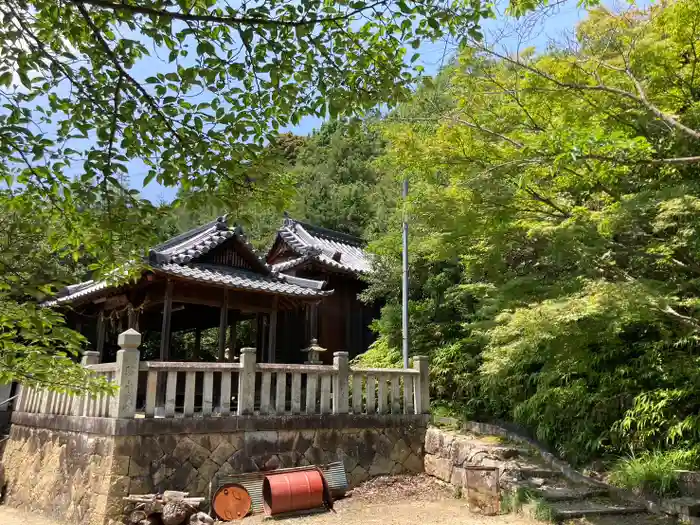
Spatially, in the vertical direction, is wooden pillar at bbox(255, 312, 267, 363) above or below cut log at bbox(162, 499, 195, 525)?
above

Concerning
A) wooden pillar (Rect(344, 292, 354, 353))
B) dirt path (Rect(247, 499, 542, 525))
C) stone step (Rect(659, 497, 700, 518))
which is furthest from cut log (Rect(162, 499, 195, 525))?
wooden pillar (Rect(344, 292, 354, 353))

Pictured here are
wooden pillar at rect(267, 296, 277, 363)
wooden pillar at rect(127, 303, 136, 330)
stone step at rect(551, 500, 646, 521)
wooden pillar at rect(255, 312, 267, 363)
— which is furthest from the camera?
wooden pillar at rect(255, 312, 267, 363)

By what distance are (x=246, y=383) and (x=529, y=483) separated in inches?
173

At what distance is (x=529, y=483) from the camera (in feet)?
26.4

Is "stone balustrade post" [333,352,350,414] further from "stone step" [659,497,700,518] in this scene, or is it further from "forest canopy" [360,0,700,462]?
"stone step" [659,497,700,518]

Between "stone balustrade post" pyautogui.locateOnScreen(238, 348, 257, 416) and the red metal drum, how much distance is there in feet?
3.57

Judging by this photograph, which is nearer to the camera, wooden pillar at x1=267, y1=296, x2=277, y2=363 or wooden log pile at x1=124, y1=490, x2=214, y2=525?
wooden log pile at x1=124, y1=490, x2=214, y2=525

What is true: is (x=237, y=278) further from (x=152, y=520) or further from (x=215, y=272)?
(x=152, y=520)

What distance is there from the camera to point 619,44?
7176 mm

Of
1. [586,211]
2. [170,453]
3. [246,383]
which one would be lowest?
[170,453]

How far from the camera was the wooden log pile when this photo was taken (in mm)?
7449

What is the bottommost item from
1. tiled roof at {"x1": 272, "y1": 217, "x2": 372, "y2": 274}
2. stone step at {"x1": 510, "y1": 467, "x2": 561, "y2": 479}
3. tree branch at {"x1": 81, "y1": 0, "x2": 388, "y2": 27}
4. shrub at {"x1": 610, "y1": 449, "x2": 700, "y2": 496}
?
stone step at {"x1": 510, "y1": 467, "x2": 561, "y2": 479}

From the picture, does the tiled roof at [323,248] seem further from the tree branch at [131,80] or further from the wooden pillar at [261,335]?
the tree branch at [131,80]

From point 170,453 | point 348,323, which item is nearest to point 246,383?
point 170,453
